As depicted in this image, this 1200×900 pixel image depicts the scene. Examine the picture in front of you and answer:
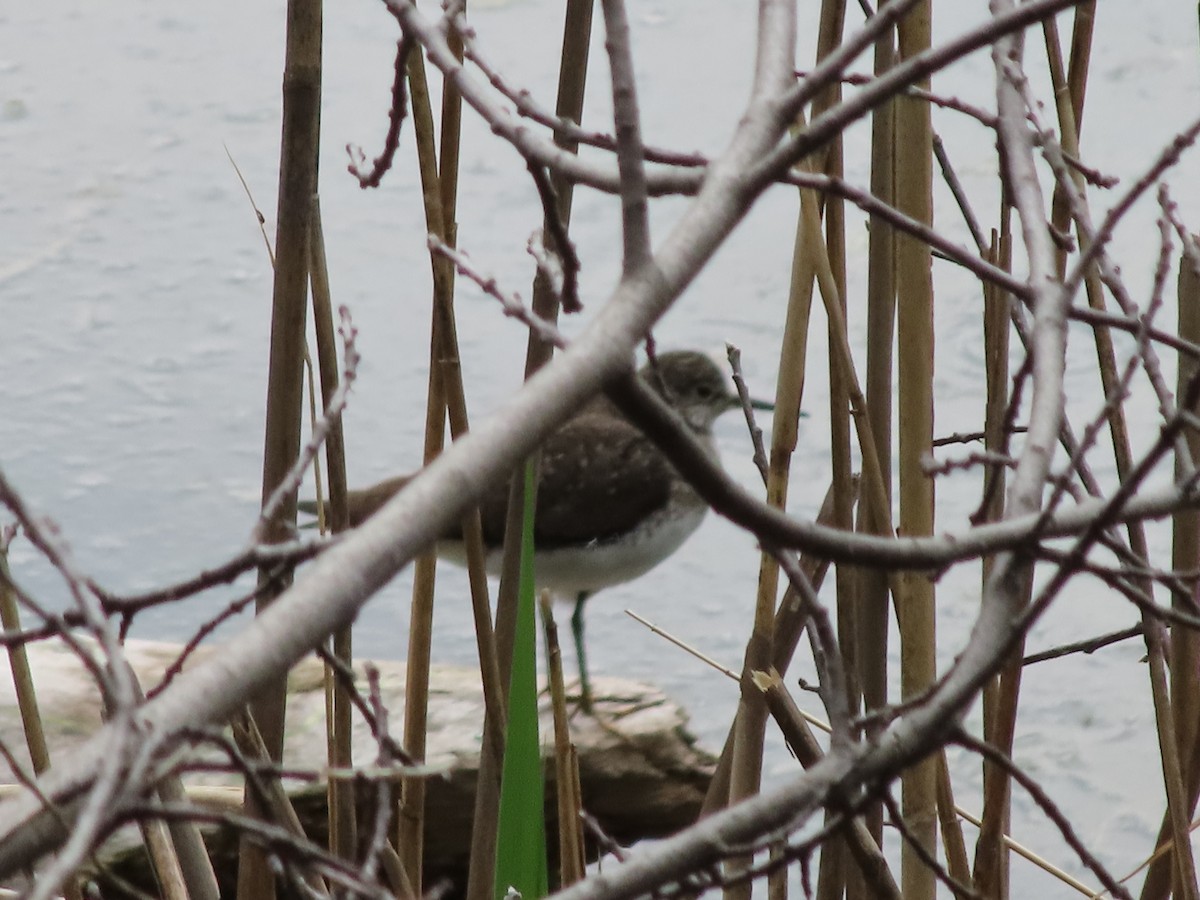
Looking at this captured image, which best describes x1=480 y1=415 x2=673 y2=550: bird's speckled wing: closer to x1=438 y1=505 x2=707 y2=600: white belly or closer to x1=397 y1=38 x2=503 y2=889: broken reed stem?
x1=438 y1=505 x2=707 y2=600: white belly

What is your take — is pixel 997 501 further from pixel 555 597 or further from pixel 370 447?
pixel 370 447

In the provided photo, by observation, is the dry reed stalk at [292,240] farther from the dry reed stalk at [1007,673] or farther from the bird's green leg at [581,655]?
the bird's green leg at [581,655]

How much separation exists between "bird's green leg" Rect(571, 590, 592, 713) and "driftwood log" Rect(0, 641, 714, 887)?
2cm

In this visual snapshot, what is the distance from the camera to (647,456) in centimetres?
198

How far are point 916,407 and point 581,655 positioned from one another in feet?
3.38

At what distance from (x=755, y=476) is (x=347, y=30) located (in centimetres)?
159

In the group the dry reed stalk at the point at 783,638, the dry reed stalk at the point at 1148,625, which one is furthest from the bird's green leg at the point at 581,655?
the dry reed stalk at the point at 1148,625

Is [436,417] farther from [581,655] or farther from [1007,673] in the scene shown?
[581,655]

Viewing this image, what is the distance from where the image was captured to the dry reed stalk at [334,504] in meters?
0.91

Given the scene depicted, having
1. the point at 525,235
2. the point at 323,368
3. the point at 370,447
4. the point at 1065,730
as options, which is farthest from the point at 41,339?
the point at 323,368

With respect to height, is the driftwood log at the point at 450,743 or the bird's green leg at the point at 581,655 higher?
the bird's green leg at the point at 581,655

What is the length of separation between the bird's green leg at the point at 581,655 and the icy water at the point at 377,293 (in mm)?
201

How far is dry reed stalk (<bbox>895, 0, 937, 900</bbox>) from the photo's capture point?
88cm

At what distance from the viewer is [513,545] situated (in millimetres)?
989
